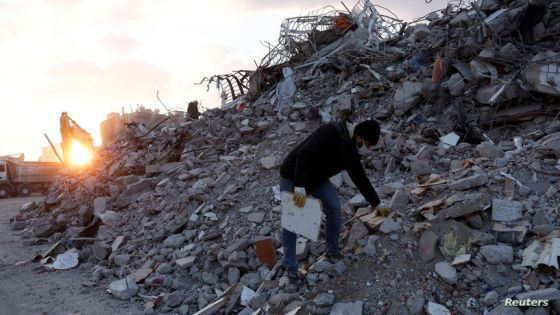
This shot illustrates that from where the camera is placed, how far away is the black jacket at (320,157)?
3500 mm

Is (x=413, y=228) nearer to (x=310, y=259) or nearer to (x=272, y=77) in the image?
(x=310, y=259)

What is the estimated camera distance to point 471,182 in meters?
4.16

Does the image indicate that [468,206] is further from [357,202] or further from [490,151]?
[490,151]

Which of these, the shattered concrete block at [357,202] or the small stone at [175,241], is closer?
the shattered concrete block at [357,202]

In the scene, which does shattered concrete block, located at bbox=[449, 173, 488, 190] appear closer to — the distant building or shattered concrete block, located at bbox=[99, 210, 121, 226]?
shattered concrete block, located at bbox=[99, 210, 121, 226]

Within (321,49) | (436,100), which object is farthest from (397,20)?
(436,100)

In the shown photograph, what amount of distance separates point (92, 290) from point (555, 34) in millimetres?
7014

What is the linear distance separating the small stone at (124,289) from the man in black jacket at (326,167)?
6.66ft

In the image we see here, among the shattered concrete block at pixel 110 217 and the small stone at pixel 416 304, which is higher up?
the shattered concrete block at pixel 110 217

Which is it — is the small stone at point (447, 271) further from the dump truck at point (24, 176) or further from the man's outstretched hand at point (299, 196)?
the dump truck at point (24, 176)

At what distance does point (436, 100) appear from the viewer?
650cm

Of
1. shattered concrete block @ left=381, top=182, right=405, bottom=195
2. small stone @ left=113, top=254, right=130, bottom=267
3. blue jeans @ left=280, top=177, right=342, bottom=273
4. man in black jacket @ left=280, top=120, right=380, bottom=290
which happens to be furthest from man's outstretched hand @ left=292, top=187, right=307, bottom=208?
small stone @ left=113, top=254, right=130, bottom=267

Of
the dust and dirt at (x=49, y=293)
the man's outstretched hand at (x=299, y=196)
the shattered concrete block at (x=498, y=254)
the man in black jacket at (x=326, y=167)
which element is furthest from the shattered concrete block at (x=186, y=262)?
the shattered concrete block at (x=498, y=254)

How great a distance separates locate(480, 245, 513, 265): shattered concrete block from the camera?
3312 millimetres
